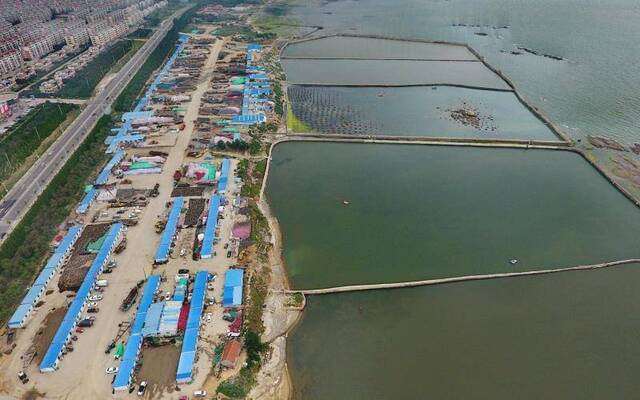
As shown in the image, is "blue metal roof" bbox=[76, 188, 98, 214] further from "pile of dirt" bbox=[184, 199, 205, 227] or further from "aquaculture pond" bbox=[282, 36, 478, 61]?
"aquaculture pond" bbox=[282, 36, 478, 61]

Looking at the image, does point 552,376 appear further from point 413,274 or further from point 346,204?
Answer: point 346,204

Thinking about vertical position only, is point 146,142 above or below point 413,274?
above

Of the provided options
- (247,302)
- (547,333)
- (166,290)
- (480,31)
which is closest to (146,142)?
(166,290)

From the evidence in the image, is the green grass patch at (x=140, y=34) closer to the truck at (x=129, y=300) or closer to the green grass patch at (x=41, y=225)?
the green grass patch at (x=41, y=225)

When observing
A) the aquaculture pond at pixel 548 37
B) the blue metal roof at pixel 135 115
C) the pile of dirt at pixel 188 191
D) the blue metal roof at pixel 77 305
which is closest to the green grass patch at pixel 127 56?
the blue metal roof at pixel 135 115

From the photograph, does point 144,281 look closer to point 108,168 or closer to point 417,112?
point 108,168

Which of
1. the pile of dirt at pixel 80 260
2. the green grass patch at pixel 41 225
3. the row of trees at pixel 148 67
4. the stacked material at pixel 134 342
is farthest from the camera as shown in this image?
the row of trees at pixel 148 67
